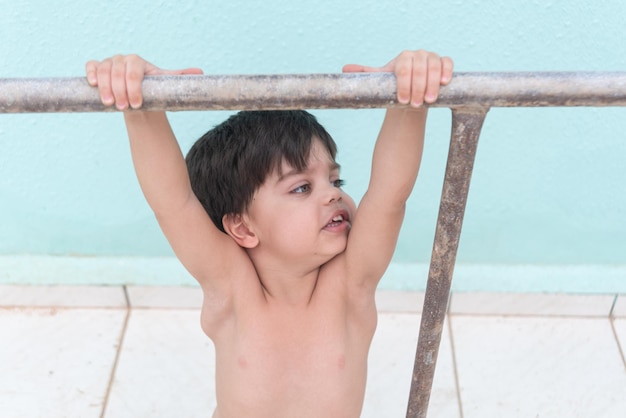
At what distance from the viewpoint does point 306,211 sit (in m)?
0.96

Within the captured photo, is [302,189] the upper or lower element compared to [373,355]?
lower

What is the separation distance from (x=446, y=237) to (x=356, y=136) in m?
0.94

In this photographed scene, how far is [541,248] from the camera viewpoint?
1812mm

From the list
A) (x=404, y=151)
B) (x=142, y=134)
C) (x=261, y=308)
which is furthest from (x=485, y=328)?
(x=142, y=134)

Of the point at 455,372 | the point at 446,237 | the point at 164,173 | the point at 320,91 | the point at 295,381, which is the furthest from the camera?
the point at 455,372

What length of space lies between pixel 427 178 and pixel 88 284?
805mm

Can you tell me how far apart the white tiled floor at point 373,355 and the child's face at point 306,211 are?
2.22 ft

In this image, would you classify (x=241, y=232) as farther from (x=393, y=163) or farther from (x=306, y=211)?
(x=393, y=163)

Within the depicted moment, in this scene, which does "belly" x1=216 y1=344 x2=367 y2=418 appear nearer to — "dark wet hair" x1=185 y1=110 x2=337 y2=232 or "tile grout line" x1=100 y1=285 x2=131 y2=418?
"dark wet hair" x1=185 y1=110 x2=337 y2=232

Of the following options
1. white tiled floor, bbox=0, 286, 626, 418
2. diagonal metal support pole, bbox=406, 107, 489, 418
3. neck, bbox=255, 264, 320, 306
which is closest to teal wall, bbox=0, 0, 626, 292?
white tiled floor, bbox=0, 286, 626, 418

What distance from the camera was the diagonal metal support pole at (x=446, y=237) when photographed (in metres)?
0.69

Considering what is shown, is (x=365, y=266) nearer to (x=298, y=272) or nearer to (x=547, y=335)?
(x=298, y=272)

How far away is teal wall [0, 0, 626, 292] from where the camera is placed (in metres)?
1.52

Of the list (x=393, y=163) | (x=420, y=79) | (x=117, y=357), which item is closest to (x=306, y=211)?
(x=393, y=163)
